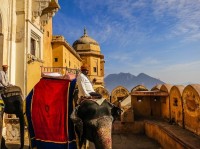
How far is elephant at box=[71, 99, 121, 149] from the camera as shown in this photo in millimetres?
4277

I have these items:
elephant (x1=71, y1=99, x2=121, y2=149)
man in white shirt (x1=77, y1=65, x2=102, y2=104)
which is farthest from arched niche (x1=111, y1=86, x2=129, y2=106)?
elephant (x1=71, y1=99, x2=121, y2=149)

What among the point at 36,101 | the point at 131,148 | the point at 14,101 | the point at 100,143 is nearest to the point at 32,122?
the point at 36,101

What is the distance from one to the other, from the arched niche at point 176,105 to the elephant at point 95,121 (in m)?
6.77

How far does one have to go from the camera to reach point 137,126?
14031mm

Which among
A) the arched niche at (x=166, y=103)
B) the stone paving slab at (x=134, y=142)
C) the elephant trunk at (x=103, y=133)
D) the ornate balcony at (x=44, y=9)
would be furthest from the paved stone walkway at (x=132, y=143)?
the ornate balcony at (x=44, y=9)

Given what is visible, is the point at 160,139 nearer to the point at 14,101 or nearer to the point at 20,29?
the point at 14,101

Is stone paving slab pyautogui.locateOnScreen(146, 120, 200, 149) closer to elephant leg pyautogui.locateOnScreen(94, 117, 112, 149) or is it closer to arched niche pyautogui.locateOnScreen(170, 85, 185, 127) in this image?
arched niche pyautogui.locateOnScreen(170, 85, 185, 127)

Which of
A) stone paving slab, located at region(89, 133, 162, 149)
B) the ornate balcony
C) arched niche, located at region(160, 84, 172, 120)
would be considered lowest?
stone paving slab, located at region(89, 133, 162, 149)

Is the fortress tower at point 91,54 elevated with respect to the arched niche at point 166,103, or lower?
elevated

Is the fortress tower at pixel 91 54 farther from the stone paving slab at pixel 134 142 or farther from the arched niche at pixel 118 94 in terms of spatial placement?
the stone paving slab at pixel 134 142

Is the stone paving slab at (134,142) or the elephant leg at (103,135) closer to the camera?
the elephant leg at (103,135)

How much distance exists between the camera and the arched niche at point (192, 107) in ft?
28.2

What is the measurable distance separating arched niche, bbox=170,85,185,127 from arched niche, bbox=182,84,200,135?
1.80ft

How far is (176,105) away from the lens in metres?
11.5
